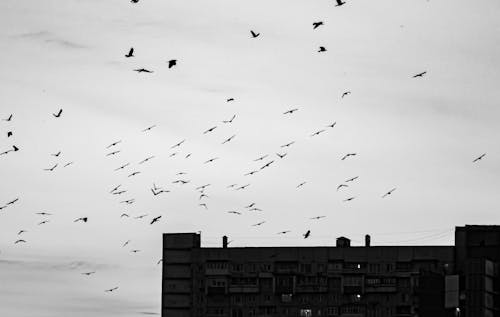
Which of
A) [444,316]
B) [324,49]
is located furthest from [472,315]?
[324,49]

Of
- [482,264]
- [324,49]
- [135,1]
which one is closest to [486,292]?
[482,264]

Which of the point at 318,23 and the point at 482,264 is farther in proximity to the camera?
the point at 482,264

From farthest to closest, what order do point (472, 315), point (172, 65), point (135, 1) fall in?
point (472, 315) < point (172, 65) < point (135, 1)

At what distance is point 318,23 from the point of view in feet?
381

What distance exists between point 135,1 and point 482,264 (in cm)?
8811

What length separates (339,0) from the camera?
111062 mm

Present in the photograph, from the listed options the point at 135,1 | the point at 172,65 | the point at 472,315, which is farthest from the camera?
the point at 472,315

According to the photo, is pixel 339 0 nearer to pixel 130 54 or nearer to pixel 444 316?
pixel 130 54

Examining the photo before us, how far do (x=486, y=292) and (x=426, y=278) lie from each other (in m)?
6.90

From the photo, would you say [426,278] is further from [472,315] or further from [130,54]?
[130,54]

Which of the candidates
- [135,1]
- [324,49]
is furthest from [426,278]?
[135,1]

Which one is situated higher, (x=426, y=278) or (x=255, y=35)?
(x=255, y=35)

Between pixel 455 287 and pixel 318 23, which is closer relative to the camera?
pixel 318 23

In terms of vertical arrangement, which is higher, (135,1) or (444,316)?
(135,1)
